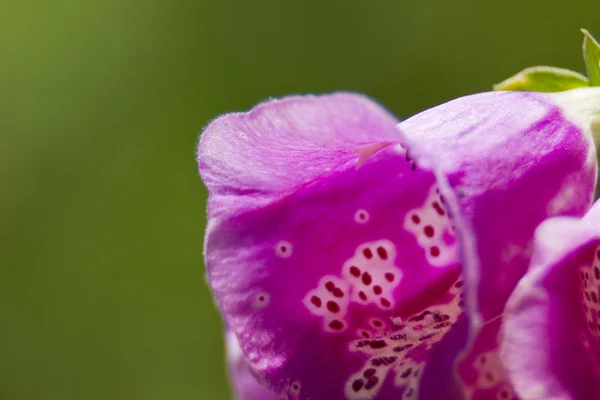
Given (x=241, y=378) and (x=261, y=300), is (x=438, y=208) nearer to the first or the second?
(x=261, y=300)

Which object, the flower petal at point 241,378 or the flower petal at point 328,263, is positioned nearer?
the flower petal at point 328,263

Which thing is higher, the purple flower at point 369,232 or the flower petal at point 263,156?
the flower petal at point 263,156

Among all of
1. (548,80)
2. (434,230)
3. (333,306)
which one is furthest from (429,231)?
(548,80)

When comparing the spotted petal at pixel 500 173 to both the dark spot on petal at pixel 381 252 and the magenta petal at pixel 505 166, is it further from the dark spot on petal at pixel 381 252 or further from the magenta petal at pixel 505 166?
the dark spot on petal at pixel 381 252

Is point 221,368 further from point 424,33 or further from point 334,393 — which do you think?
point 334,393

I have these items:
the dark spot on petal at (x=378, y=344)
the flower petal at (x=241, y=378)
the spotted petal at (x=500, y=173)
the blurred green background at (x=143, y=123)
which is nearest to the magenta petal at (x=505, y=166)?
the spotted petal at (x=500, y=173)

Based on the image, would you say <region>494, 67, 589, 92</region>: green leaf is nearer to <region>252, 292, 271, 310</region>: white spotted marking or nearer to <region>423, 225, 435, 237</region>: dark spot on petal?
<region>423, 225, 435, 237</region>: dark spot on petal

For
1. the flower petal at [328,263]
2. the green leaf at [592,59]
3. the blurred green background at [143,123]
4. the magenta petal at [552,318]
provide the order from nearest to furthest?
the magenta petal at [552,318], the flower petal at [328,263], the green leaf at [592,59], the blurred green background at [143,123]

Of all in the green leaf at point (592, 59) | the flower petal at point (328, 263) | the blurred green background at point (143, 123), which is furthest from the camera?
the blurred green background at point (143, 123)
